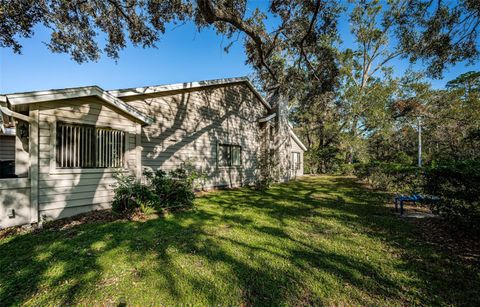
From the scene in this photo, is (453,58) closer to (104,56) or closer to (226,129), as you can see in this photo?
(226,129)

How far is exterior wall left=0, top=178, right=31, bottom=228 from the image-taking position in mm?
4188

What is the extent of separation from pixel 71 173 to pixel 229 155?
264 inches

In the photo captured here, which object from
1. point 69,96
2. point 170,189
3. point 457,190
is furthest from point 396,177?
point 69,96

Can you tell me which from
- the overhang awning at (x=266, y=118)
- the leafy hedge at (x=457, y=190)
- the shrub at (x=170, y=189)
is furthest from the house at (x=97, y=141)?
the leafy hedge at (x=457, y=190)

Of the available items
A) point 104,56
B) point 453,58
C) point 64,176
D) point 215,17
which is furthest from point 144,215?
point 453,58

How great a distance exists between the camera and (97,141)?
5.53 meters

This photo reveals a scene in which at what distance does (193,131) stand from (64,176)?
16.1 feet

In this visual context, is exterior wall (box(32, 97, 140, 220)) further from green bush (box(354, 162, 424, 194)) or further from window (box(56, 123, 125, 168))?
green bush (box(354, 162, 424, 194))

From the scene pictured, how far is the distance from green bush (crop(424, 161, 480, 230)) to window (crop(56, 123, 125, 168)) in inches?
333

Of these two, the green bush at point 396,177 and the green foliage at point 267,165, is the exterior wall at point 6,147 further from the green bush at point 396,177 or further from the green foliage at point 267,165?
the green bush at point 396,177

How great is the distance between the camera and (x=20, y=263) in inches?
115

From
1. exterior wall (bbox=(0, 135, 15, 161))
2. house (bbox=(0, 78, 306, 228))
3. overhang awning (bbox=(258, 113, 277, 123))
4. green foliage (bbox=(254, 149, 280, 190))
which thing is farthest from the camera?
overhang awning (bbox=(258, 113, 277, 123))

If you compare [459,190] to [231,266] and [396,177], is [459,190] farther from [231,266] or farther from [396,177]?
[231,266]

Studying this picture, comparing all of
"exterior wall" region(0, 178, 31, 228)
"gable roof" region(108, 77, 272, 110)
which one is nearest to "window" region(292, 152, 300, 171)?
"gable roof" region(108, 77, 272, 110)
